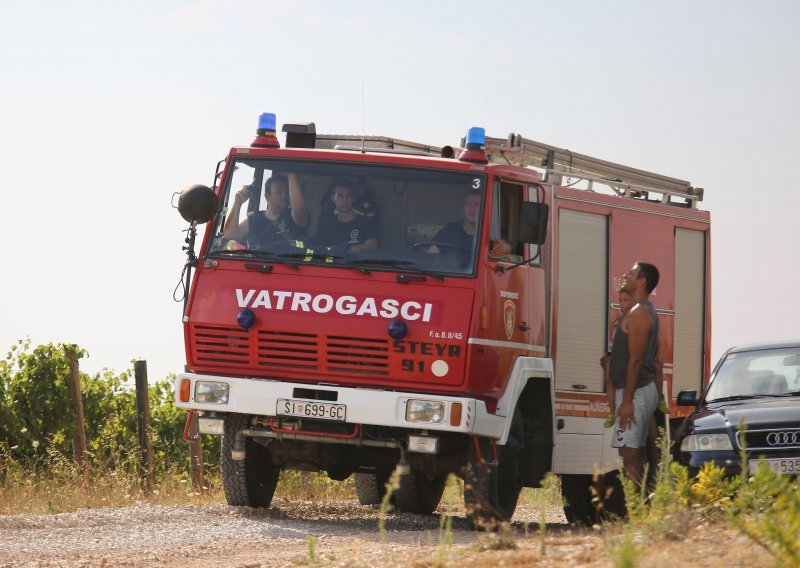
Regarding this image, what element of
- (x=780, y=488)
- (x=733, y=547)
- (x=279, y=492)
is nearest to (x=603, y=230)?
(x=279, y=492)

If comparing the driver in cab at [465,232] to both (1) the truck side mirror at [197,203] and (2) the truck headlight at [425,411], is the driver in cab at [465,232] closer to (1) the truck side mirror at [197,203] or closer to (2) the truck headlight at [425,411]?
(2) the truck headlight at [425,411]

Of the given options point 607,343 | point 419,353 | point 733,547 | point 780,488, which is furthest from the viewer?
point 607,343

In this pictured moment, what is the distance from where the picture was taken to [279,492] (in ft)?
57.0

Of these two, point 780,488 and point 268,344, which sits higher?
point 268,344

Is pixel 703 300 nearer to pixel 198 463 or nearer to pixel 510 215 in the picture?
pixel 510 215

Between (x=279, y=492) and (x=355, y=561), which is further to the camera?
(x=279, y=492)

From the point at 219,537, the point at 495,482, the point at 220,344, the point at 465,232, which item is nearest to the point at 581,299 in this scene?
the point at 465,232

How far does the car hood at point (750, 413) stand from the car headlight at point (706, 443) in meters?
0.10

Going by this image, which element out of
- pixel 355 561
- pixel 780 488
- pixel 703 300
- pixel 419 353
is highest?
pixel 703 300

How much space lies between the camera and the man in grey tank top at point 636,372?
1193 cm

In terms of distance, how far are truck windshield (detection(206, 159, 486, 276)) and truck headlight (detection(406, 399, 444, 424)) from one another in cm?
104

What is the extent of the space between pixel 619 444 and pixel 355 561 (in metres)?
3.75

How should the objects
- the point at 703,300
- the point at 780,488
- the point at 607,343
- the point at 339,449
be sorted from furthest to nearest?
the point at 703,300, the point at 607,343, the point at 339,449, the point at 780,488

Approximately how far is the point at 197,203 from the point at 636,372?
382cm
